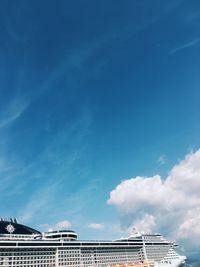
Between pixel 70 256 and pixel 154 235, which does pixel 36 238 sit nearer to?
pixel 70 256

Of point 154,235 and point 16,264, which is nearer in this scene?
point 16,264

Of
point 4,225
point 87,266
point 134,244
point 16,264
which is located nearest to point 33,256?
point 16,264

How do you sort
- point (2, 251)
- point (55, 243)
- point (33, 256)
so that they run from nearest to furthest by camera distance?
point (2, 251)
point (33, 256)
point (55, 243)

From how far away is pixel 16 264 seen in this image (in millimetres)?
92375

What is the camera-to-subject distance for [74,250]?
10988 centimetres

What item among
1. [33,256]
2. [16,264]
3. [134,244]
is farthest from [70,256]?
[134,244]

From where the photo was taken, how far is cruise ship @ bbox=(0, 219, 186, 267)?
94.8m

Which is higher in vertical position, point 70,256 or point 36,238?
point 36,238

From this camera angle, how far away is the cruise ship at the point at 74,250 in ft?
311

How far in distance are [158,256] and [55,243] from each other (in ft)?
181

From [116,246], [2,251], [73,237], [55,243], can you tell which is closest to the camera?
[2,251]

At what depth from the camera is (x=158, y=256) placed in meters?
134

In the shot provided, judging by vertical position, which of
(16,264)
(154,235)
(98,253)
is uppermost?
(154,235)

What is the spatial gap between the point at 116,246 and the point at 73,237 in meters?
21.3
